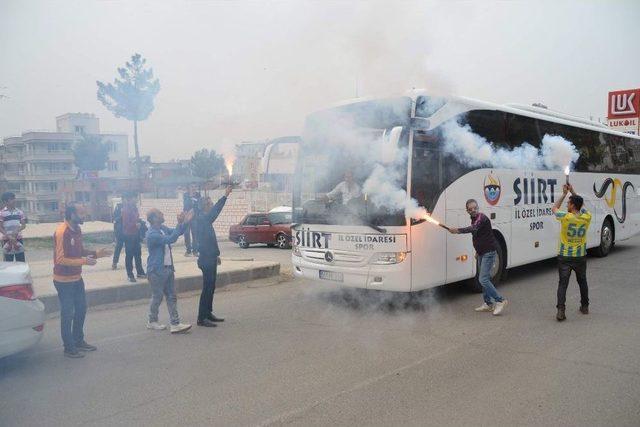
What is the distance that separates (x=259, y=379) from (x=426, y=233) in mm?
3584

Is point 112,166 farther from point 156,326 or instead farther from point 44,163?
point 156,326

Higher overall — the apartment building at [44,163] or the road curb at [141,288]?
the apartment building at [44,163]

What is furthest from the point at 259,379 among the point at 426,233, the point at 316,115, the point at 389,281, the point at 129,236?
the point at 129,236

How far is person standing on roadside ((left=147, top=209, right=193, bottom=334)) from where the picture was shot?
6375 millimetres

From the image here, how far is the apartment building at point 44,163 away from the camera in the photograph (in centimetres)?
5716

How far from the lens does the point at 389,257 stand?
23.2ft

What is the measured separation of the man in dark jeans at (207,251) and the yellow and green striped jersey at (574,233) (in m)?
4.77

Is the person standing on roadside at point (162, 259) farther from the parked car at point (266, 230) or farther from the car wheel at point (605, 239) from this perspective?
the parked car at point (266, 230)

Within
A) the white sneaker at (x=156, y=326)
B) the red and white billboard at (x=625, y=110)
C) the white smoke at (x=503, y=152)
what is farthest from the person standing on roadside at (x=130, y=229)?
the red and white billboard at (x=625, y=110)

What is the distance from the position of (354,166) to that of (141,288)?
4803mm

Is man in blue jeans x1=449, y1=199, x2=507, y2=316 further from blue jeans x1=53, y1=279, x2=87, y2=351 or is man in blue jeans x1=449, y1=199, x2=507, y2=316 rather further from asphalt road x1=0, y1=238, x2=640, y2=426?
→ blue jeans x1=53, y1=279, x2=87, y2=351

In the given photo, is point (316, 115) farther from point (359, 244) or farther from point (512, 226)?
point (512, 226)

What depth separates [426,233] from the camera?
23.9ft

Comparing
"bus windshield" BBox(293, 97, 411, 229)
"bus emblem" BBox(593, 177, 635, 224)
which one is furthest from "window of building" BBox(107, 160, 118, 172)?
"bus emblem" BBox(593, 177, 635, 224)
